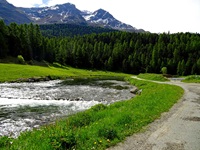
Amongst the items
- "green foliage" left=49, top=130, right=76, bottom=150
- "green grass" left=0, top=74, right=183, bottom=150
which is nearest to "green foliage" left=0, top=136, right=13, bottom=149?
"green grass" left=0, top=74, right=183, bottom=150

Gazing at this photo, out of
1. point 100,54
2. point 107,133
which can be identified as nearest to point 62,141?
point 107,133

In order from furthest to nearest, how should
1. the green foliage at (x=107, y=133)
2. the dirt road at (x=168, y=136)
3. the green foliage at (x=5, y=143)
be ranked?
the green foliage at (x=107, y=133), the dirt road at (x=168, y=136), the green foliage at (x=5, y=143)

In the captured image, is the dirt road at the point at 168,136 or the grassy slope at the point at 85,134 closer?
the grassy slope at the point at 85,134

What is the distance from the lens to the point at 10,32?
4407 inches

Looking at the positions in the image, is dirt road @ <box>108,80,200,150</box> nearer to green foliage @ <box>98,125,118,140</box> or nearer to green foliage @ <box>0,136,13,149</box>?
green foliage @ <box>98,125,118,140</box>

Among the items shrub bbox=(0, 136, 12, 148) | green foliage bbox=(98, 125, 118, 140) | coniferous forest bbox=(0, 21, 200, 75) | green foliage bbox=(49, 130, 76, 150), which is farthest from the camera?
coniferous forest bbox=(0, 21, 200, 75)

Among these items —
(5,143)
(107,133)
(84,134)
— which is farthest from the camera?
(107,133)

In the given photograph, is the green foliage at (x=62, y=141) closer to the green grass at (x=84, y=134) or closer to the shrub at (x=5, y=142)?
the green grass at (x=84, y=134)

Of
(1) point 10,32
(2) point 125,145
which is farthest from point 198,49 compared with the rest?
(2) point 125,145

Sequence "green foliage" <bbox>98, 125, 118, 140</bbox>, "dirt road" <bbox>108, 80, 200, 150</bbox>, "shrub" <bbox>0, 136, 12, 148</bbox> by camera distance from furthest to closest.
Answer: "green foliage" <bbox>98, 125, 118, 140</bbox> < "dirt road" <bbox>108, 80, 200, 150</bbox> < "shrub" <bbox>0, 136, 12, 148</bbox>

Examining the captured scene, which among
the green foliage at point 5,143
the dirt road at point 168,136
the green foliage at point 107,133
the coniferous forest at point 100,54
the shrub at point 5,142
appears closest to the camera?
the green foliage at point 5,143

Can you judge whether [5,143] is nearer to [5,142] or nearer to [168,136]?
[5,142]

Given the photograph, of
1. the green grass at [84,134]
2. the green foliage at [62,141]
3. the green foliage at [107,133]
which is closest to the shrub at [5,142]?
the green grass at [84,134]

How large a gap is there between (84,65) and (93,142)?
15656 centimetres
